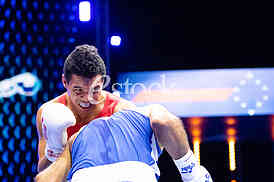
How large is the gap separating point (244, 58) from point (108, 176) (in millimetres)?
3071

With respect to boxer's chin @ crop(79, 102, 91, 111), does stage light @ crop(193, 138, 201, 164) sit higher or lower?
lower

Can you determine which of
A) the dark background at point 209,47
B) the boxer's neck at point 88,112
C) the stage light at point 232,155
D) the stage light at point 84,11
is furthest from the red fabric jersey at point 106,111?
the stage light at point 232,155

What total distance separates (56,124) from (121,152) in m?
0.41

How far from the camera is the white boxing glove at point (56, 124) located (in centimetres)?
170

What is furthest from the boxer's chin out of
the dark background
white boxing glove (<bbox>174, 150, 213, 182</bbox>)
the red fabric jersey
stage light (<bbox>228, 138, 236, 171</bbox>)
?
stage light (<bbox>228, 138, 236, 171</bbox>)

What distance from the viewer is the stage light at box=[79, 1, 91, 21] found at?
2367 millimetres

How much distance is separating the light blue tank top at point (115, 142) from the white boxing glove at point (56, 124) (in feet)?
0.82

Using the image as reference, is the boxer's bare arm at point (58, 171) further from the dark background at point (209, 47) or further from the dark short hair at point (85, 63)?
the dark background at point (209, 47)

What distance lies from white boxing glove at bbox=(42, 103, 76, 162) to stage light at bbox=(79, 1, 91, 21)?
0.78 m

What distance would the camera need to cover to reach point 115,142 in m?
1.42

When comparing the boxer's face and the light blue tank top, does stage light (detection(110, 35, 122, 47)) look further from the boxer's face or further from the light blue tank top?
the light blue tank top

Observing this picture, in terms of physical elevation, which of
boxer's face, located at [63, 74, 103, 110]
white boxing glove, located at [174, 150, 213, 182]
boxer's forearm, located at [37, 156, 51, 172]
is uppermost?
boxer's face, located at [63, 74, 103, 110]
